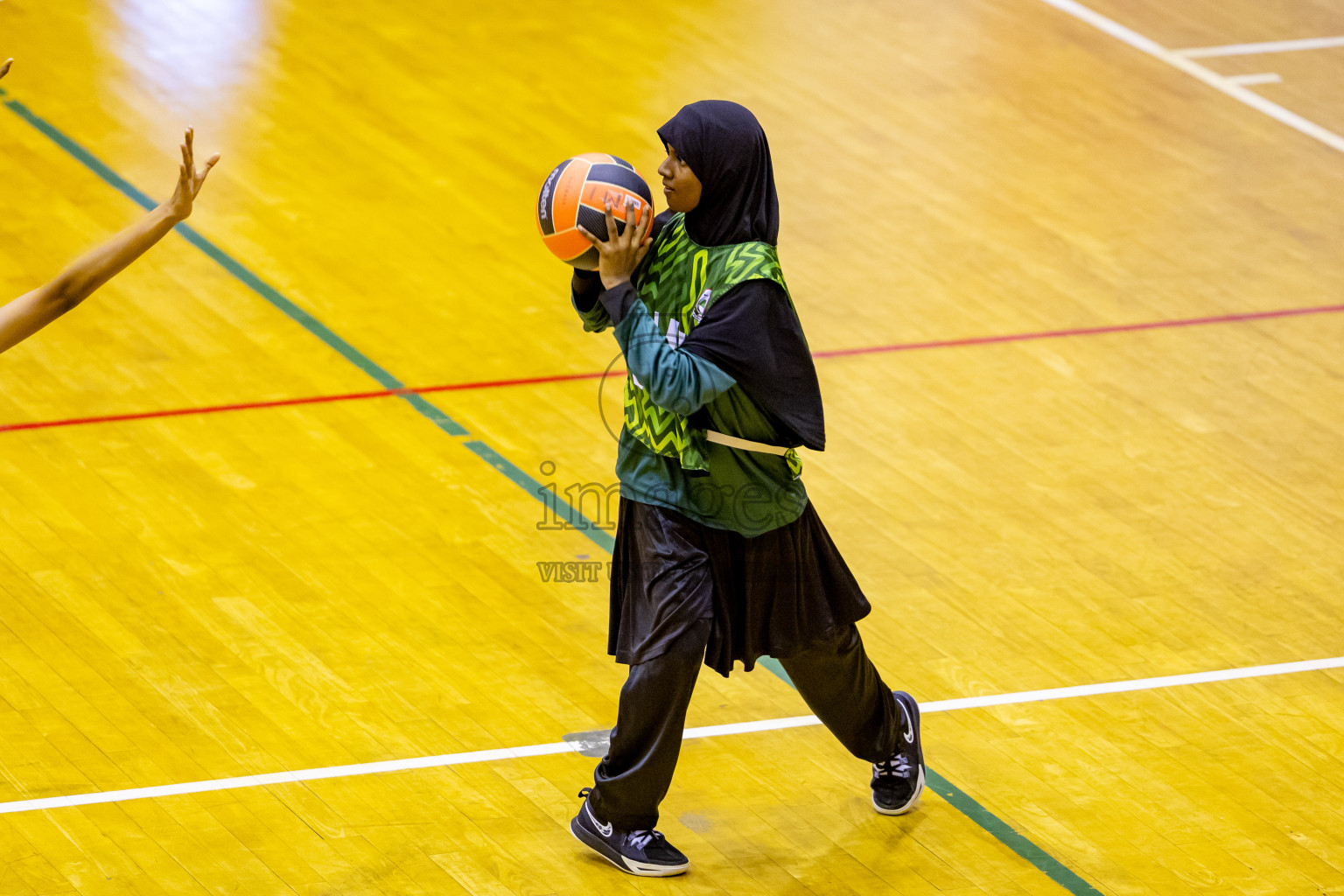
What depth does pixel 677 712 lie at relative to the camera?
4414mm

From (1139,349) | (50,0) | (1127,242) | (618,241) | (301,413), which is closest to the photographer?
(618,241)

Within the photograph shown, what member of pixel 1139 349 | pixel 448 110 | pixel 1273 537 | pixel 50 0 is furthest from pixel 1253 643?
pixel 50 0

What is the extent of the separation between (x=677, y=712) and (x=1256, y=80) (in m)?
8.10

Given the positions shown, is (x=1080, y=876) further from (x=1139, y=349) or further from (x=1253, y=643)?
(x=1139, y=349)

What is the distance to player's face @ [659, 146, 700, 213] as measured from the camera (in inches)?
165

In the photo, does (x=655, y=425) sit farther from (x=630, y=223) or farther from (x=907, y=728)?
(x=907, y=728)

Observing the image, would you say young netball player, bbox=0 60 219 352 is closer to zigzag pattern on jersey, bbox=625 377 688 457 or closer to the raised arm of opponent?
the raised arm of opponent

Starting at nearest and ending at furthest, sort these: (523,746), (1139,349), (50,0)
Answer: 1. (523,746)
2. (1139,349)
3. (50,0)

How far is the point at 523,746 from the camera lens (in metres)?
5.21

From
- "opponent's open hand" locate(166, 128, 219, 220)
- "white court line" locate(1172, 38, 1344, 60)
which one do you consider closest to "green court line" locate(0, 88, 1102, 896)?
"opponent's open hand" locate(166, 128, 219, 220)

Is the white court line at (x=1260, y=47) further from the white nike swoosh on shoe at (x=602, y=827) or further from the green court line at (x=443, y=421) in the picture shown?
the white nike swoosh on shoe at (x=602, y=827)

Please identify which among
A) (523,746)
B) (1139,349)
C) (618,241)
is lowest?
(523,746)

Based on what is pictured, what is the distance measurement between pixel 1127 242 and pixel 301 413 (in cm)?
413

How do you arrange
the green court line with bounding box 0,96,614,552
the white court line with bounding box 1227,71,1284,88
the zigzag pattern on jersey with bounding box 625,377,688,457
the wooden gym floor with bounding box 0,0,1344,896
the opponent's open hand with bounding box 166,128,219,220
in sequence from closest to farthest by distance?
1. the opponent's open hand with bounding box 166,128,219,220
2. the zigzag pattern on jersey with bounding box 625,377,688,457
3. the wooden gym floor with bounding box 0,0,1344,896
4. the green court line with bounding box 0,96,614,552
5. the white court line with bounding box 1227,71,1284,88
